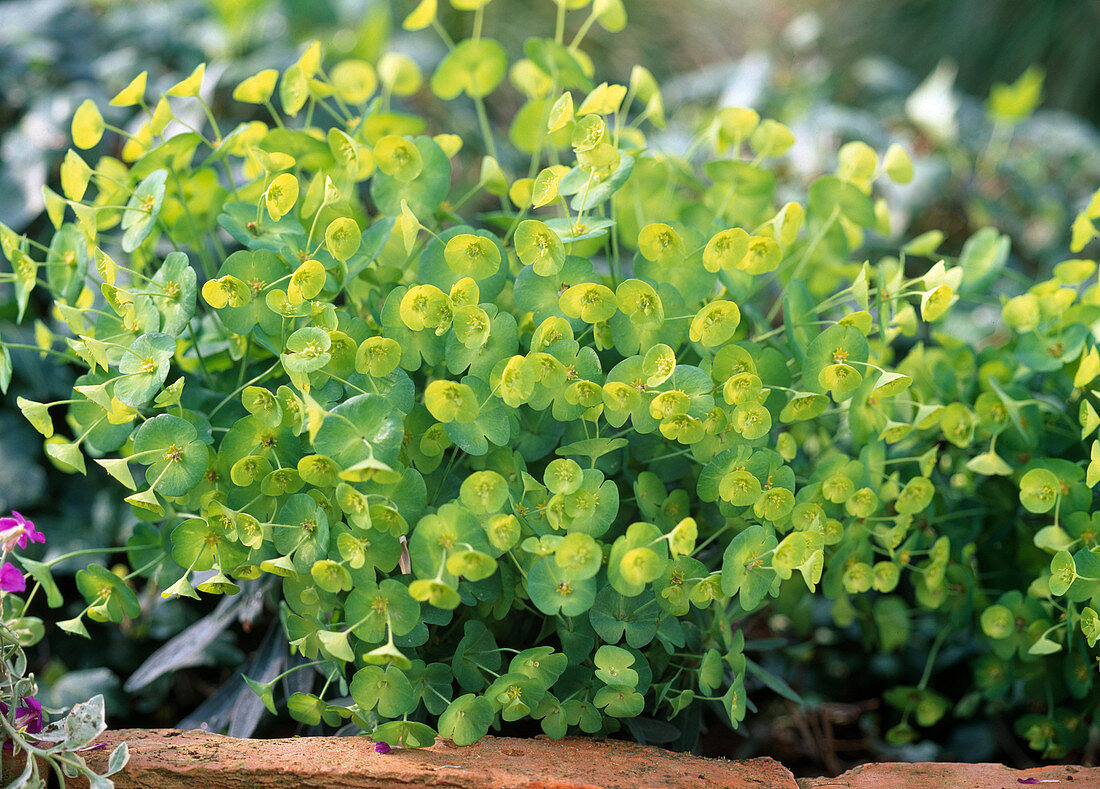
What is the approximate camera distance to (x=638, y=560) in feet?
2.09

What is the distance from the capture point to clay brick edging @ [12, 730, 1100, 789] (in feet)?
2.24

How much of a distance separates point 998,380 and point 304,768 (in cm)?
76

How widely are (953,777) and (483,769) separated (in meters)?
0.42

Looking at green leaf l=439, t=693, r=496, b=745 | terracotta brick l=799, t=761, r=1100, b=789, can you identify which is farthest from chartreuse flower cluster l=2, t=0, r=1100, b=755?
terracotta brick l=799, t=761, r=1100, b=789

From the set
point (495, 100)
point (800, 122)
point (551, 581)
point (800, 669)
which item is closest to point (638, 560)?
point (551, 581)

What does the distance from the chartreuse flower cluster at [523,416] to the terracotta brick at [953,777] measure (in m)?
0.12

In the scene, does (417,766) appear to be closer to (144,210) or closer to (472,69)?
(144,210)

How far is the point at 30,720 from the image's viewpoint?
733 millimetres

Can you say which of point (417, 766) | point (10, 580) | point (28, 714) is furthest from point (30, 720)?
point (417, 766)

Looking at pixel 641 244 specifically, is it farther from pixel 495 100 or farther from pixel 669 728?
pixel 495 100

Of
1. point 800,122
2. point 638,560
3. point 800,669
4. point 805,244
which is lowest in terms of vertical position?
point 800,669

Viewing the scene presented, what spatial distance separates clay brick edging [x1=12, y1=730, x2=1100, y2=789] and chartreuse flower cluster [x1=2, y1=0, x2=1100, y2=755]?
28 millimetres

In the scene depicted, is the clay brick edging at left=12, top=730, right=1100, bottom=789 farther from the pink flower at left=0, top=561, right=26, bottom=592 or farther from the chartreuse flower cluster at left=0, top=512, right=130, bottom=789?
the pink flower at left=0, top=561, right=26, bottom=592

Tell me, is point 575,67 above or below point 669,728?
above
